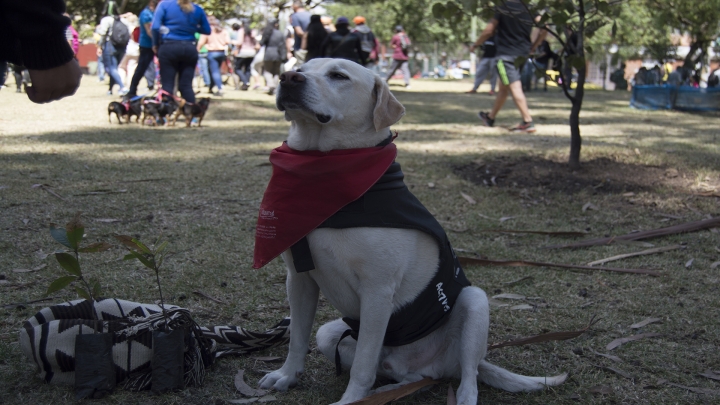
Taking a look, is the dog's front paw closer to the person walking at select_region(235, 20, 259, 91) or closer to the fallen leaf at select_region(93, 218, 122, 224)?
the fallen leaf at select_region(93, 218, 122, 224)

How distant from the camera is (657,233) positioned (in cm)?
527

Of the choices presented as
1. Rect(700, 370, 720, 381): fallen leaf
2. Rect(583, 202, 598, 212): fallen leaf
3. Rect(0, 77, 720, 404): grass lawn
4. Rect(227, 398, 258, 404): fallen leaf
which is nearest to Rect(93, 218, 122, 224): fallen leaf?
Rect(0, 77, 720, 404): grass lawn

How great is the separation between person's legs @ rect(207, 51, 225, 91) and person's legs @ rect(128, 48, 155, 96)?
489cm

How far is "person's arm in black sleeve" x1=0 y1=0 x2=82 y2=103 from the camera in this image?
2.06 metres

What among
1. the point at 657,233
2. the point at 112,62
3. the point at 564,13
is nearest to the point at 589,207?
the point at 657,233

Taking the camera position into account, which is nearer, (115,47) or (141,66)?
(141,66)

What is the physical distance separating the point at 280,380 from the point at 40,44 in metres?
1.66

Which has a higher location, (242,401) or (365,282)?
(365,282)

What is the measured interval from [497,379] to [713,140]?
8591mm

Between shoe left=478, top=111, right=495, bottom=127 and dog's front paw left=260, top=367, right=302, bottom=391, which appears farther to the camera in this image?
shoe left=478, top=111, right=495, bottom=127

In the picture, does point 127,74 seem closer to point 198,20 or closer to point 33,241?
point 198,20

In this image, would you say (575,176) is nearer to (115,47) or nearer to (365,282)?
(365,282)

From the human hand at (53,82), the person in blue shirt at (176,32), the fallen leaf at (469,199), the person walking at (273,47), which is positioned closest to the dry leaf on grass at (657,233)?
the fallen leaf at (469,199)

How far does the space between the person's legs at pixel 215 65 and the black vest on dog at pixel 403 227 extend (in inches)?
598
